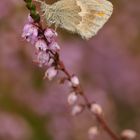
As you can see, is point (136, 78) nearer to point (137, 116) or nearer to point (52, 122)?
point (137, 116)

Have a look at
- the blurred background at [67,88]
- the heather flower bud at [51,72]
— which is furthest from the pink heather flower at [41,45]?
the blurred background at [67,88]

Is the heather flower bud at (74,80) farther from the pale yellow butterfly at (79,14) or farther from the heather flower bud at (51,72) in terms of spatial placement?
the pale yellow butterfly at (79,14)

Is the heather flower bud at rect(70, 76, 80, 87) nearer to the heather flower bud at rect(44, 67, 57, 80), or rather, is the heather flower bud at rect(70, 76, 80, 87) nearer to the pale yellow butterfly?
the heather flower bud at rect(44, 67, 57, 80)

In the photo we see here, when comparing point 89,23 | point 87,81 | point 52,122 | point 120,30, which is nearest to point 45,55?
point 89,23

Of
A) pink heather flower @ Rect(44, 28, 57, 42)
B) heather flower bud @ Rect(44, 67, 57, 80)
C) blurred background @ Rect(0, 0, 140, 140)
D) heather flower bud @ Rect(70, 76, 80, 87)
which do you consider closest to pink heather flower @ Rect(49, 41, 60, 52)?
pink heather flower @ Rect(44, 28, 57, 42)

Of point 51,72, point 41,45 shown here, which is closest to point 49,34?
point 41,45

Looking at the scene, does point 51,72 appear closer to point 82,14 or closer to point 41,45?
point 41,45

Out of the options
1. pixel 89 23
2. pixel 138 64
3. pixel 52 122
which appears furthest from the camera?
pixel 138 64

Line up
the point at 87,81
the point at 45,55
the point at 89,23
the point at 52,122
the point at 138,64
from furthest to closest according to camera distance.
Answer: the point at 138,64, the point at 87,81, the point at 52,122, the point at 89,23, the point at 45,55

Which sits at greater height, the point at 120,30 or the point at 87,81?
the point at 120,30
